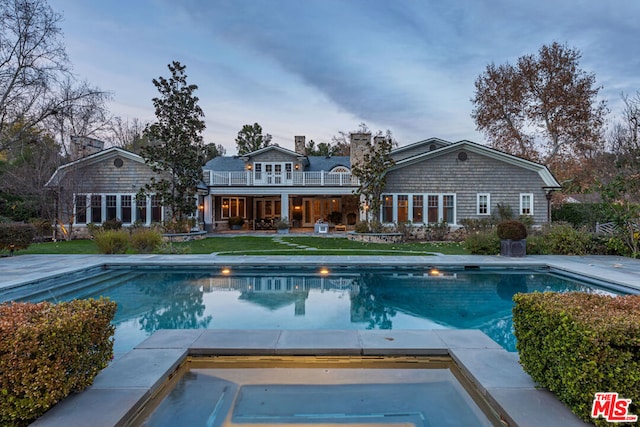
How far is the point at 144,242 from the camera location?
13555 mm

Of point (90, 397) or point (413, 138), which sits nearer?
point (90, 397)

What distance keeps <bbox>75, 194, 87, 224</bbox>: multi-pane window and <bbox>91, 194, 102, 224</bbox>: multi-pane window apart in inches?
14.7

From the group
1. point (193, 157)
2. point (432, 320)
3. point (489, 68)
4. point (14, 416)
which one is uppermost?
point (489, 68)

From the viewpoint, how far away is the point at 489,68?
1128 inches

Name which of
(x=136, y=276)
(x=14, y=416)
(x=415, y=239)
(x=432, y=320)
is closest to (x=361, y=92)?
(x=415, y=239)

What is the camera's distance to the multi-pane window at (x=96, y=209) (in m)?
20.2

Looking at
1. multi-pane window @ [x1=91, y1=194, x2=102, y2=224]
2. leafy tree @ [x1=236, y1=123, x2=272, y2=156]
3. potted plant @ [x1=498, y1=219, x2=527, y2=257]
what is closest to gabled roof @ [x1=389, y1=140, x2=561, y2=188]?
potted plant @ [x1=498, y1=219, x2=527, y2=257]

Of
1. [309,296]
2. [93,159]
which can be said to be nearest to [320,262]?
[309,296]

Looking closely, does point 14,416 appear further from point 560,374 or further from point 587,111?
point 587,111

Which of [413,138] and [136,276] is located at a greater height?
[413,138]

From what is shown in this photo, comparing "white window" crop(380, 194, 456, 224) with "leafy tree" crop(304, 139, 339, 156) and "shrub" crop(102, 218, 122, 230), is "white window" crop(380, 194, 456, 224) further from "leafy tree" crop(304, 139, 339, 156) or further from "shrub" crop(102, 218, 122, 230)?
"leafy tree" crop(304, 139, 339, 156)

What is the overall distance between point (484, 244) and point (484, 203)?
7.24 metres

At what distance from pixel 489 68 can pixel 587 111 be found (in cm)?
760

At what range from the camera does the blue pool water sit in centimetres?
605
